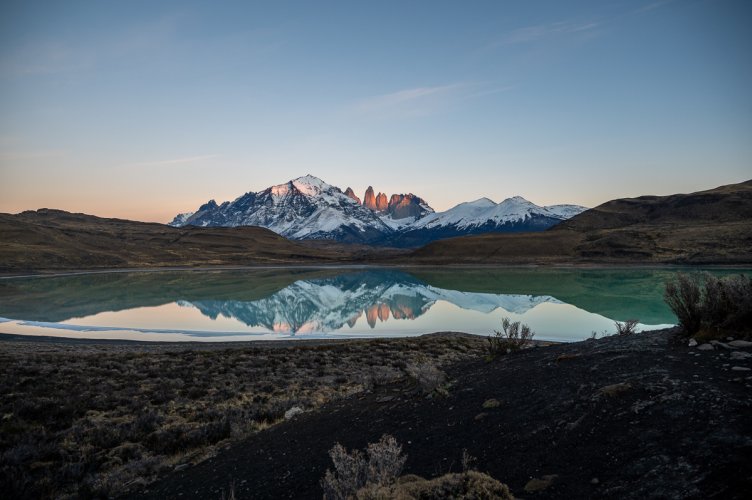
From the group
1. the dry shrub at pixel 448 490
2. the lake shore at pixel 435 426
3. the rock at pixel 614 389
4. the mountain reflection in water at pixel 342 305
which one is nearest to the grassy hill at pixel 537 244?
the mountain reflection in water at pixel 342 305

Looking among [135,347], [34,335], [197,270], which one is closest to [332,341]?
[135,347]

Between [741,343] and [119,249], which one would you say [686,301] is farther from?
[119,249]

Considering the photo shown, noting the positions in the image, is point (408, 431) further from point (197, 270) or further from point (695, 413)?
point (197, 270)

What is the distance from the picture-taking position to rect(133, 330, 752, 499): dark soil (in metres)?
4.09

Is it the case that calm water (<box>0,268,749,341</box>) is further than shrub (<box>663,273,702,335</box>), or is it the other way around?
calm water (<box>0,268,749,341</box>)

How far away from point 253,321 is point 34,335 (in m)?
15.7

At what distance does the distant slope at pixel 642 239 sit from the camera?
8931 cm

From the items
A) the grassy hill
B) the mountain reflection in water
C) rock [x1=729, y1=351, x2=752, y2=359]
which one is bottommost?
the mountain reflection in water

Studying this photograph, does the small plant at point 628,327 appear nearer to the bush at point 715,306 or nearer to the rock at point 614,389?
the bush at point 715,306

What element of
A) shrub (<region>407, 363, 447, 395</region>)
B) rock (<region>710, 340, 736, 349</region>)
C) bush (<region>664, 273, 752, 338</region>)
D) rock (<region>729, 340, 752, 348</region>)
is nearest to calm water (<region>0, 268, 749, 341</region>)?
bush (<region>664, 273, 752, 338</region>)

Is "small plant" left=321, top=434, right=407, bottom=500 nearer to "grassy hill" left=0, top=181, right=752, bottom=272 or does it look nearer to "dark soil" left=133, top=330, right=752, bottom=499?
"dark soil" left=133, top=330, right=752, bottom=499

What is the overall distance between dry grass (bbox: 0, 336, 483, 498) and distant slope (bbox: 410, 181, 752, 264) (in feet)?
275

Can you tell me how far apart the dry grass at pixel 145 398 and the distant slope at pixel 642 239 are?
8372 centimetres

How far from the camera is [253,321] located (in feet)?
132
